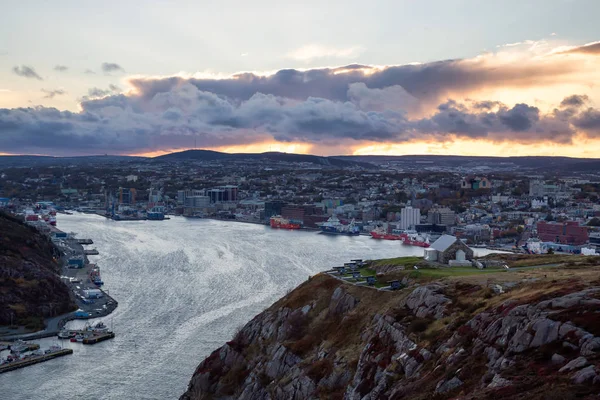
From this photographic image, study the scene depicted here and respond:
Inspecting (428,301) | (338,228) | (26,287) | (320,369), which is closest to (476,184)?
(338,228)

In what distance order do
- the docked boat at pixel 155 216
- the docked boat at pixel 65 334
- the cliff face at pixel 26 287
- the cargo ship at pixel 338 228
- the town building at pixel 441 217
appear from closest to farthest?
the docked boat at pixel 65 334 → the cliff face at pixel 26 287 → the cargo ship at pixel 338 228 → the town building at pixel 441 217 → the docked boat at pixel 155 216

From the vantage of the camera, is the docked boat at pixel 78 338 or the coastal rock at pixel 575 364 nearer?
the coastal rock at pixel 575 364

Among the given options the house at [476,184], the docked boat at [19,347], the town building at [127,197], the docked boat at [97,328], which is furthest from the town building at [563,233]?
the town building at [127,197]

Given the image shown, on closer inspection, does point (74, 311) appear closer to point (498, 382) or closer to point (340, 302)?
point (340, 302)

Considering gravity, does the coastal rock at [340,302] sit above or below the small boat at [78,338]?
above

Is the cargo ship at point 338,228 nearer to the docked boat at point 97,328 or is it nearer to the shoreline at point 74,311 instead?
the shoreline at point 74,311

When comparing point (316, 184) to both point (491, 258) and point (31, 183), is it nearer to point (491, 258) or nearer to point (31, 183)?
point (31, 183)
